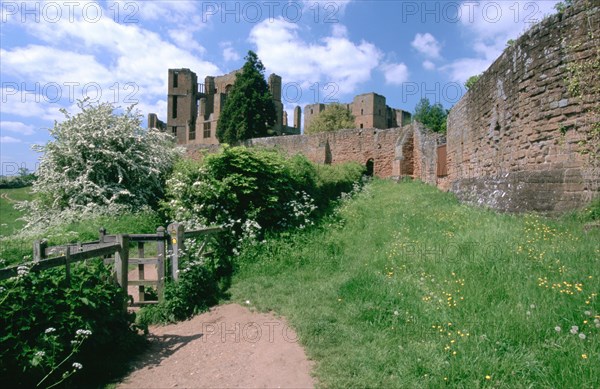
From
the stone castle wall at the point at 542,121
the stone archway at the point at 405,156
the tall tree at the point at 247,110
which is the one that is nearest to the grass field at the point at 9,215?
the stone castle wall at the point at 542,121

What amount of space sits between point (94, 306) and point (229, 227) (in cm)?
445

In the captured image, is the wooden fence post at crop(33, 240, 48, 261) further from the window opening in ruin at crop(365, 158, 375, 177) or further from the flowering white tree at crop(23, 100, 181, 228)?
the window opening in ruin at crop(365, 158, 375, 177)

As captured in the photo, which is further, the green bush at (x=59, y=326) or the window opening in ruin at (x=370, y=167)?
the window opening in ruin at (x=370, y=167)

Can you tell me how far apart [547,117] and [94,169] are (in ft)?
46.5

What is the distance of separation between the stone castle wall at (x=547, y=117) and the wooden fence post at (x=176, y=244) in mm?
6285

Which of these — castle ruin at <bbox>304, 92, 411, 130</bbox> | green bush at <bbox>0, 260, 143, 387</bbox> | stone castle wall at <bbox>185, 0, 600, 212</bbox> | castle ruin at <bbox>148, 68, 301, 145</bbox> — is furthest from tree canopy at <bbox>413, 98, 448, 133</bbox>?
green bush at <bbox>0, 260, 143, 387</bbox>

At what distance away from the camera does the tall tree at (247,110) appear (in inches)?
1312

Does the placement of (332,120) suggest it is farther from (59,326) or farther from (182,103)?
(59,326)

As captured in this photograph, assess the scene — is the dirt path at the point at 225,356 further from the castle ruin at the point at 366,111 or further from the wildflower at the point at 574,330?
the castle ruin at the point at 366,111

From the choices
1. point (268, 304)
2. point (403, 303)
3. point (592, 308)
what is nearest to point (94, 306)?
point (268, 304)

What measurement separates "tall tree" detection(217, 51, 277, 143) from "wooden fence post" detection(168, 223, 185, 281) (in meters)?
27.2

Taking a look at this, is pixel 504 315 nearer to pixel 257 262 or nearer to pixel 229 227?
pixel 257 262

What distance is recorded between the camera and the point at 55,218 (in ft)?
42.6

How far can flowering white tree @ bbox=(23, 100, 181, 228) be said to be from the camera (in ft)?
44.0
